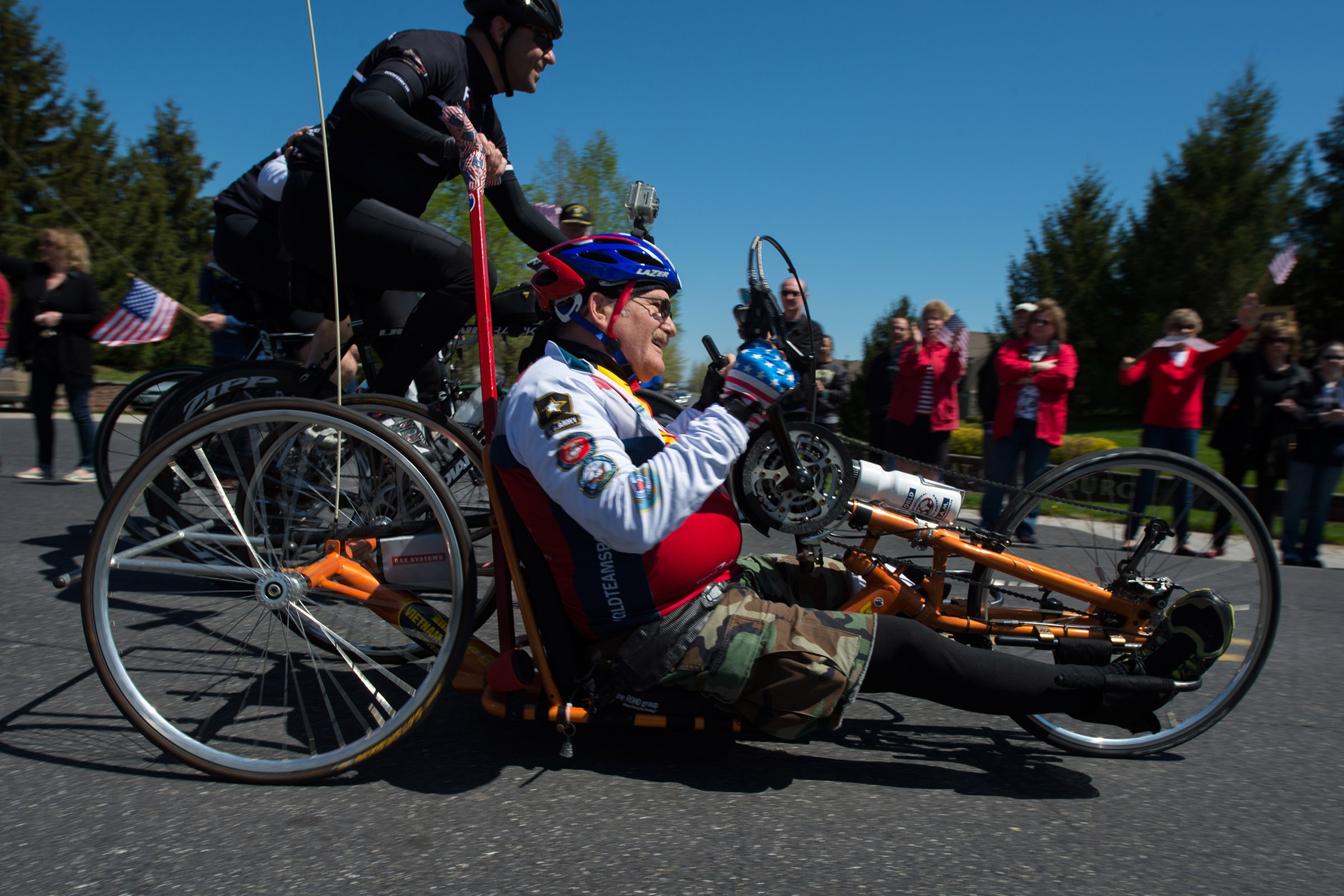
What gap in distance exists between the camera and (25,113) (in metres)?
28.3

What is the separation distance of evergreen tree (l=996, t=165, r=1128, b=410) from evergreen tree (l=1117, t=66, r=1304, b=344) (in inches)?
62.3

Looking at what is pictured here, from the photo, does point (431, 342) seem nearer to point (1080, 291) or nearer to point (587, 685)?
point (587, 685)

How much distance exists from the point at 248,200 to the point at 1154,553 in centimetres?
406

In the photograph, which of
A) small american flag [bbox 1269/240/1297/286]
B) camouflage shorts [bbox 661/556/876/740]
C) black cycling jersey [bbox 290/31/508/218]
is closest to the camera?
camouflage shorts [bbox 661/556/876/740]

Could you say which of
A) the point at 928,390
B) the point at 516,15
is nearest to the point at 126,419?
the point at 516,15

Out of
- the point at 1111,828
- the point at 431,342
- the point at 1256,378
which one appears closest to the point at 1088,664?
the point at 1111,828

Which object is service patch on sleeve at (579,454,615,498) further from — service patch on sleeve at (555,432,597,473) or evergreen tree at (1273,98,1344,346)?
evergreen tree at (1273,98,1344,346)

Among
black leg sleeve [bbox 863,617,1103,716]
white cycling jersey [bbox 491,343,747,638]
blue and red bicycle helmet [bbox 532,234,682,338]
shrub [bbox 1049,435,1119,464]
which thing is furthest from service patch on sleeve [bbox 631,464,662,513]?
shrub [bbox 1049,435,1119,464]

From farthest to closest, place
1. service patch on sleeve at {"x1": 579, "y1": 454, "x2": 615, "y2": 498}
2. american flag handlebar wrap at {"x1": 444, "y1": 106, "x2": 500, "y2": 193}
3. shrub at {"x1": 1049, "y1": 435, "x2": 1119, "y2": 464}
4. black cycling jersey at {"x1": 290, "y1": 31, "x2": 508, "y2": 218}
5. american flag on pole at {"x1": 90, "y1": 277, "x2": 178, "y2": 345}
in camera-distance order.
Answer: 1. shrub at {"x1": 1049, "y1": 435, "x2": 1119, "y2": 464}
2. american flag on pole at {"x1": 90, "y1": 277, "x2": 178, "y2": 345}
3. black cycling jersey at {"x1": 290, "y1": 31, "x2": 508, "y2": 218}
4. american flag handlebar wrap at {"x1": 444, "y1": 106, "x2": 500, "y2": 193}
5. service patch on sleeve at {"x1": 579, "y1": 454, "x2": 615, "y2": 498}

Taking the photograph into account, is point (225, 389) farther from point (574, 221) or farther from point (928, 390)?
point (928, 390)

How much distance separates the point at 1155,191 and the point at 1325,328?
8.50 m

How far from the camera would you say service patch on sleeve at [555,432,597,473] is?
2.12 meters

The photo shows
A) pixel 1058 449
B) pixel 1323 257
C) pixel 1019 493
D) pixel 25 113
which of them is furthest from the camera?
pixel 25 113

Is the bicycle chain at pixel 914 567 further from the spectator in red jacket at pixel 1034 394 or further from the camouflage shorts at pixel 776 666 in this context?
the spectator in red jacket at pixel 1034 394
